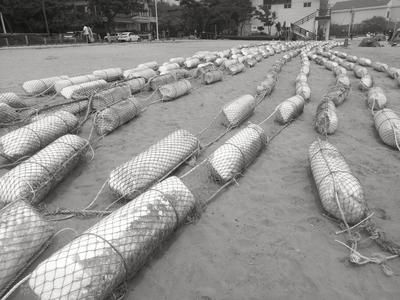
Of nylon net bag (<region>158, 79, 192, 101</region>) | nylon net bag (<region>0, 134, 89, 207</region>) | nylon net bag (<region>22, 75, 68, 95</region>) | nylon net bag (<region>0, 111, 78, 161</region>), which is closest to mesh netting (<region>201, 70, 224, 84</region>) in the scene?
nylon net bag (<region>158, 79, 192, 101</region>)

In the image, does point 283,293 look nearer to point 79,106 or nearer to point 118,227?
point 118,227

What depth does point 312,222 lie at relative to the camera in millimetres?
3168

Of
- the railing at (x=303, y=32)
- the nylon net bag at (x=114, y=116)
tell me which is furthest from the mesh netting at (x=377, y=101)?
the railing at (x=303, y=32)

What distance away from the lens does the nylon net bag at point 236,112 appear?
570 centimetres

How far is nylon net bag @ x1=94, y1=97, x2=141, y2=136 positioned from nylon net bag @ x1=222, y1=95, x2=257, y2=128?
76.1 inches

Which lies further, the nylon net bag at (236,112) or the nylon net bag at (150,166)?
the nylon net bag at (236,112)

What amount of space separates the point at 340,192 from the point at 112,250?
2.36 meters

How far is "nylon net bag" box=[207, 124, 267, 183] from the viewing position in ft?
12.5

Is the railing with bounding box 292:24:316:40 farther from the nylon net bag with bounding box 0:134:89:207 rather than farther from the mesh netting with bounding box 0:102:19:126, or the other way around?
the nylon net bag with bounding box 0:134:89:207

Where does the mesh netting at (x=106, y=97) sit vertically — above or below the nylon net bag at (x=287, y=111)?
above

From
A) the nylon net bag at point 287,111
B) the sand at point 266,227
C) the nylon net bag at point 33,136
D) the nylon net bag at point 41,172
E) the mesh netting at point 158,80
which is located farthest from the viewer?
the mesh netting at point 158,80

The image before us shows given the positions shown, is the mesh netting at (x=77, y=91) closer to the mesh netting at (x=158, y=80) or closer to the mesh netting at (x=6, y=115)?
the mesh netting at (x=6, y=115)

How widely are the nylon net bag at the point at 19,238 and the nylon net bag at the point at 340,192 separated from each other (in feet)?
9.47

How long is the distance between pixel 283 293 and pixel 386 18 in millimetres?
72440
